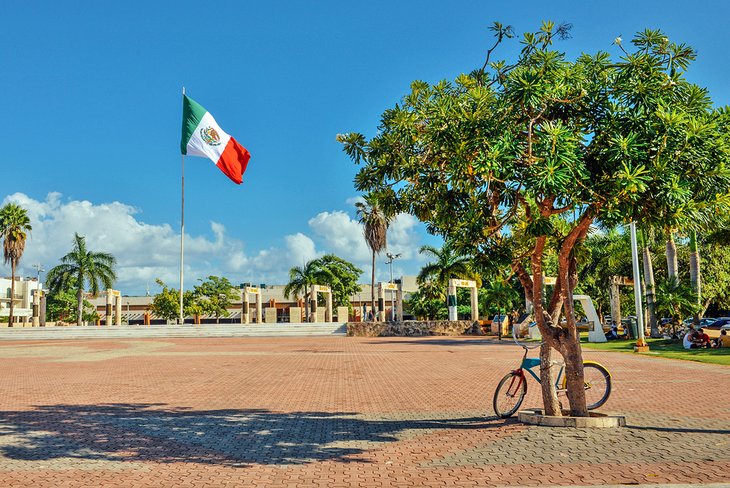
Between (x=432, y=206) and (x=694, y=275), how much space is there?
27.2 meters

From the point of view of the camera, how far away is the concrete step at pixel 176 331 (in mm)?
45250

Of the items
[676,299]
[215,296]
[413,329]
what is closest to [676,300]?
[676,299]

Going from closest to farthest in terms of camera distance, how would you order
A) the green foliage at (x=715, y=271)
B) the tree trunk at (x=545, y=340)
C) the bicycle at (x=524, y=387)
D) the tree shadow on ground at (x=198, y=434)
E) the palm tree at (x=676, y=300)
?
1. the tree shadow on ground at (x=198, y=434)
2. the tree trunk at (x=545, y=340)
3. the bicycle at (x=524, y=387)
4. the palm tree at (x=676, y=300)
5. the green foliage at (x=715, y=271)

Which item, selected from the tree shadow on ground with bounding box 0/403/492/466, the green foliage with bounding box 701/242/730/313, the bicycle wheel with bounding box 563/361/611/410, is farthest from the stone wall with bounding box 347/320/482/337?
the bicycle wheel with bounding box 563/361/611/410

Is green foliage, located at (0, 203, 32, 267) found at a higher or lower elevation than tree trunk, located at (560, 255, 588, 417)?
higher

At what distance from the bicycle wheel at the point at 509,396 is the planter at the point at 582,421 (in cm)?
48

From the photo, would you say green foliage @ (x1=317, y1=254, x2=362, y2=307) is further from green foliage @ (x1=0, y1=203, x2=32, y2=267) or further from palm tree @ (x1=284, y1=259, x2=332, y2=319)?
green foliage @ (x1=0, y1=203, x2=32, y2=267)

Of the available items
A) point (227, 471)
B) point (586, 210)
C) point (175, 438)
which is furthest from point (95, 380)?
point (586, 210)

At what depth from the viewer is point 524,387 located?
923cm

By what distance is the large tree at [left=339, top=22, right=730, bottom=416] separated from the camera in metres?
7.07

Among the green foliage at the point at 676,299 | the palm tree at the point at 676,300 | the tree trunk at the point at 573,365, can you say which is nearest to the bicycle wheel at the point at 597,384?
the tree trunk at the point at 573,365

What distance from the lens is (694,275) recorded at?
30.9 meters

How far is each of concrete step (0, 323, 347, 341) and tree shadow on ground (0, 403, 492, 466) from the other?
35.5 meters

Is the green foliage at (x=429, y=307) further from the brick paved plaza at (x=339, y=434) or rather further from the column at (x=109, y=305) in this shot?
the brick paved plaza at (x=339, y=434)
